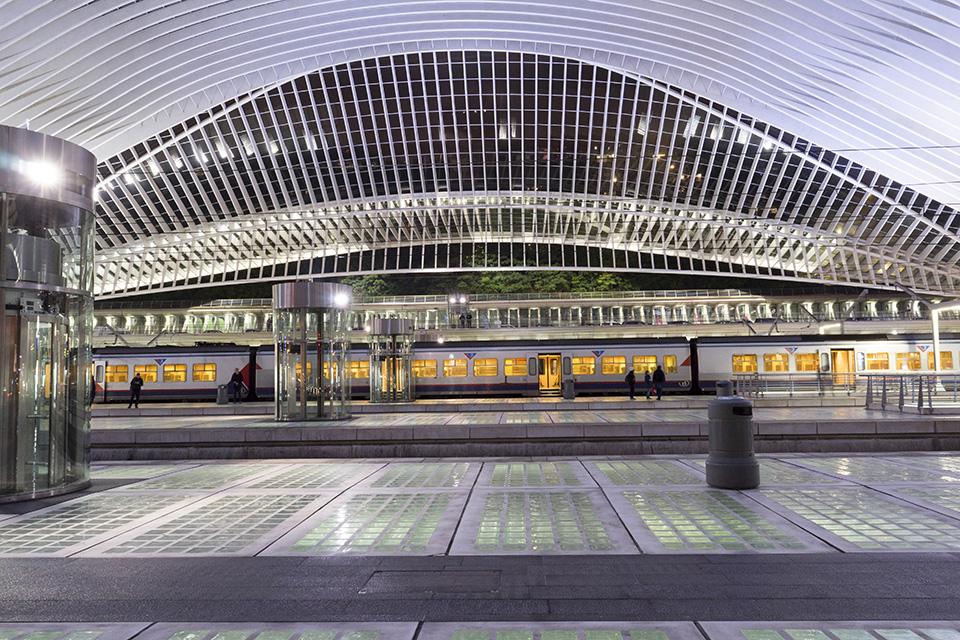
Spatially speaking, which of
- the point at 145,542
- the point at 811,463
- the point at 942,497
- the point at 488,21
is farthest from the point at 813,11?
the point at 145,542

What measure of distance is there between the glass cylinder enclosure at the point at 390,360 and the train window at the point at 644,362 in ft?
35.7

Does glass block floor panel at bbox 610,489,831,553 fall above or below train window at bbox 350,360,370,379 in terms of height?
below

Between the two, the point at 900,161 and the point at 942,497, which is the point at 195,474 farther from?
the point at 900,161

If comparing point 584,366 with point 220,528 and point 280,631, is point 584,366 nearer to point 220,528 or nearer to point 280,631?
point 220,528

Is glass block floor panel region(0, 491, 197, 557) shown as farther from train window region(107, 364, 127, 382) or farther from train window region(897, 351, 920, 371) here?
train window region(897, 351, 920, 371)

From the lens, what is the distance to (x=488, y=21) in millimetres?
37938

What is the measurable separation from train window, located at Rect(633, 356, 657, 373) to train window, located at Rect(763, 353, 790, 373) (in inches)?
196

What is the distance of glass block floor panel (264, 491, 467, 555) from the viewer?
5816mm

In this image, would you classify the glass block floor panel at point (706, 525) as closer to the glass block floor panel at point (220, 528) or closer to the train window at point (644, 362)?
the glass block floor panel at point (220, 528)

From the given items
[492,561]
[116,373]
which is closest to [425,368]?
[116,373]

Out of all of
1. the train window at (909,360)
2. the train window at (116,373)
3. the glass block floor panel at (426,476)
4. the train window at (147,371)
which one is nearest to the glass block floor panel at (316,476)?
the glass block floor panel at (426,476)

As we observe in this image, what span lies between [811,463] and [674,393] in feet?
71.6

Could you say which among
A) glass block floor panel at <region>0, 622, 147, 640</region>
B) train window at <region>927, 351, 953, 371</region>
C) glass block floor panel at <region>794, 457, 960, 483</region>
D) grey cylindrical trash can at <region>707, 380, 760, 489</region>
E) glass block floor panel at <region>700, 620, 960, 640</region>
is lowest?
glass block floor panel at <region>794, 457, 960, 483</region>

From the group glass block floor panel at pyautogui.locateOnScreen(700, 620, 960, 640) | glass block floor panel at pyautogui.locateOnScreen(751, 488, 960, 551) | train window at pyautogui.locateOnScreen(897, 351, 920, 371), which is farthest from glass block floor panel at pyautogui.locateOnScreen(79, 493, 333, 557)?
train window at pyautogui.locateOnScreen(897, 351, 920, 371)
